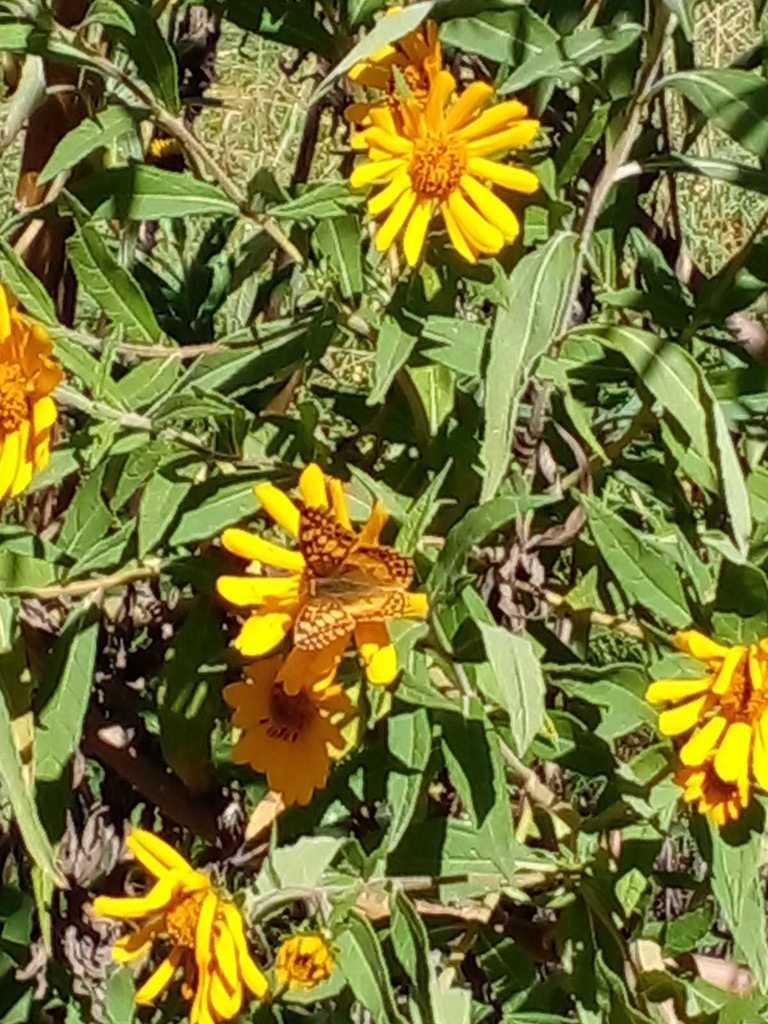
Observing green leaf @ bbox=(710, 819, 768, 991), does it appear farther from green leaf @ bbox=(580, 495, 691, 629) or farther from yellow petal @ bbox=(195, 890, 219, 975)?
yellow petal @ bbox=(195, 890, 219, 975)

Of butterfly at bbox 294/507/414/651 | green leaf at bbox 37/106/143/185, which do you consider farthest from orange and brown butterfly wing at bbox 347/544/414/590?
green leaf at bbox 37/106/143/185

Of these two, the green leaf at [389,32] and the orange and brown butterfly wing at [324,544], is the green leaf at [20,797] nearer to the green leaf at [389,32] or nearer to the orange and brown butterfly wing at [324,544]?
the orange and brown butterfly wing at [324,544]

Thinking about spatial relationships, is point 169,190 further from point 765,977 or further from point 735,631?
point 765,977

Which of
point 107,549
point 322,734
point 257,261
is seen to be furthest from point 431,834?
point 257,261

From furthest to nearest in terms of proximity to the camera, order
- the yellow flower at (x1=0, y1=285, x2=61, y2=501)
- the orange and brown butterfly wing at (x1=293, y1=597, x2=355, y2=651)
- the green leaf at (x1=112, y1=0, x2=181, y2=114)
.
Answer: the green leaf at (x1=112, y1=0, x2=181, y2=114) → the yellow flower at (x1=0, y1=285, x2=61, y2=501) → the orange and brown butterfly wing at (x1=293, y1=597, x2=355, y2=651)

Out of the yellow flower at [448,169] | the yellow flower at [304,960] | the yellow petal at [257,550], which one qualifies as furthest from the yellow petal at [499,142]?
the yellow flower at [304,960]

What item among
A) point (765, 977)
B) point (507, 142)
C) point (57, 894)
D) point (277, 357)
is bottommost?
point (57, 894)

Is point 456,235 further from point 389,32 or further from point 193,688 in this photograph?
point 193,688
